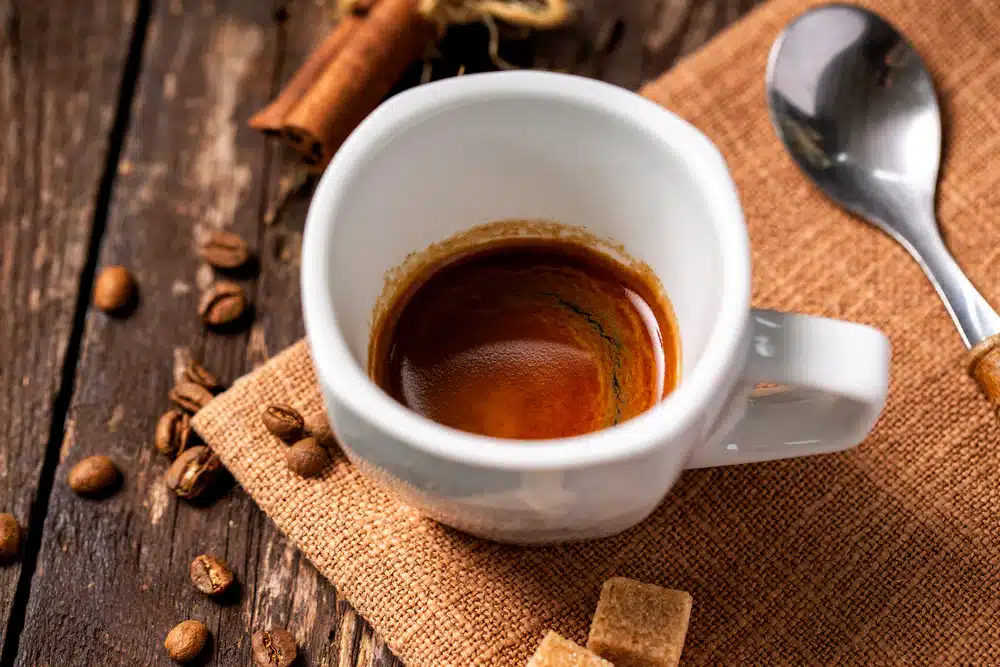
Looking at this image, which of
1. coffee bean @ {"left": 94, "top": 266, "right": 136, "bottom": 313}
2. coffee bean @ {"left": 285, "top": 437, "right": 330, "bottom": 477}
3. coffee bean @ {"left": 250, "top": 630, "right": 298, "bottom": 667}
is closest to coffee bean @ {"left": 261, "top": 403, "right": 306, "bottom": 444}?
coffee bean @ {"left": 285, "top": 437, "right": 330, "bottom": 477}

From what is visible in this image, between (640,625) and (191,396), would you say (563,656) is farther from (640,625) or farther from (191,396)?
(191,396)

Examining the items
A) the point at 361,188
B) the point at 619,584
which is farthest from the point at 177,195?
the point at 619,584

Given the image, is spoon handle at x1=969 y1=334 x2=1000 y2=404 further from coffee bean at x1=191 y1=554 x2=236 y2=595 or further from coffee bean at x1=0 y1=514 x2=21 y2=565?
coffee bean at x1=0 y1=514 x2=21 y2=565

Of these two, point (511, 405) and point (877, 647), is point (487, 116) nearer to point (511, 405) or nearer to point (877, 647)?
point (511, 405)

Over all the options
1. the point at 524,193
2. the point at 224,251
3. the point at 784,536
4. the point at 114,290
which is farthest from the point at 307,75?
the point at 784,536

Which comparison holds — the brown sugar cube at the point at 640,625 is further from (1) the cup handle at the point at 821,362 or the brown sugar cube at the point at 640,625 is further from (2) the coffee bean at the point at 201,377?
(2) the coffee bean at the point at 201,377

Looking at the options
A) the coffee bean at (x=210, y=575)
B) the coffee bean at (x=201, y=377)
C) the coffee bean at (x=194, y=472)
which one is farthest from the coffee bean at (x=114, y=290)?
the coffee bean at (x=210, y=575)

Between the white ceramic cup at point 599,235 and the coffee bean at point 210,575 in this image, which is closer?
the white ceramic cup at point 599,235
